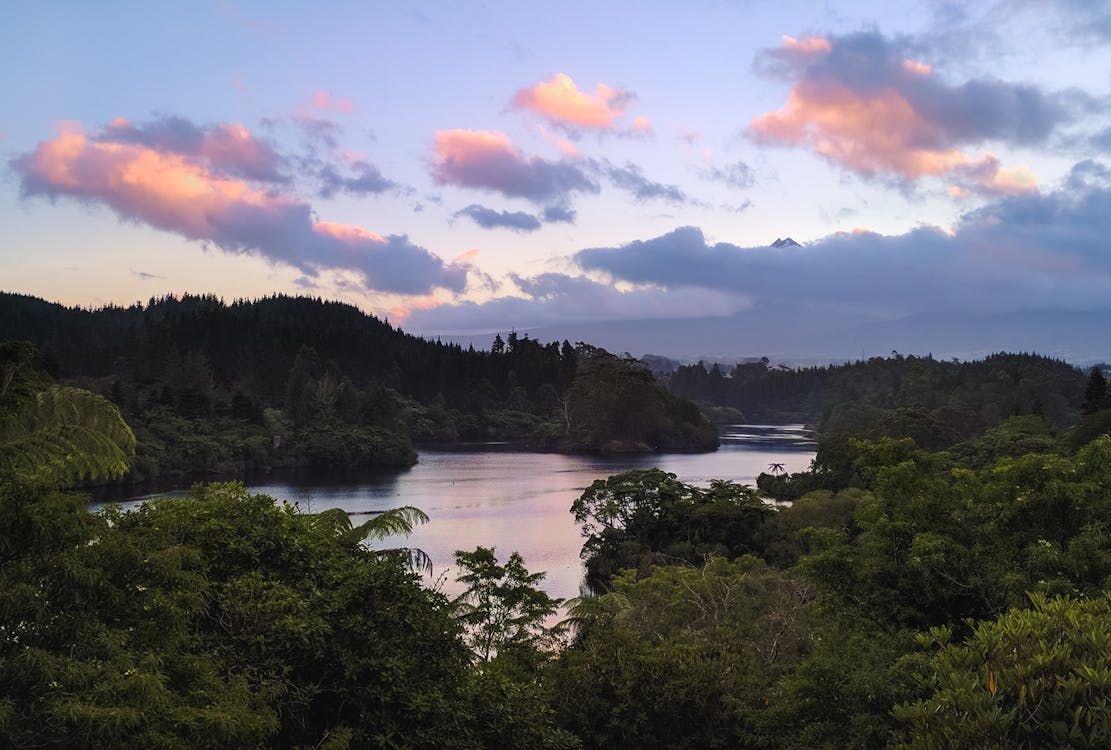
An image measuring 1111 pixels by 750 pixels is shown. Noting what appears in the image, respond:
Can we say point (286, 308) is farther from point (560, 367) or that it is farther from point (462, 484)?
point (462, 484)

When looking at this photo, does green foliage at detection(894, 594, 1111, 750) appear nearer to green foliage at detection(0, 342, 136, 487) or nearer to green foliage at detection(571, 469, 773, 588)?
green foliage at detection(0, 342, 136, 487)

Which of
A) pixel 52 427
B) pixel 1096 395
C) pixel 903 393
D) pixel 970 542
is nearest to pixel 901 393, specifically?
pixel 903 393

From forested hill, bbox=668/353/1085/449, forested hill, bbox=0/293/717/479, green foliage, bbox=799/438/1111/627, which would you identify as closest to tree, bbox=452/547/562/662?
green foliage, bbox=799/438/1111/627

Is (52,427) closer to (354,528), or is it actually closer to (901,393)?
(354,528)

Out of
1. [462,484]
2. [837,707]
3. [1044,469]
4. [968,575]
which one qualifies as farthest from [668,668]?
[462,484]

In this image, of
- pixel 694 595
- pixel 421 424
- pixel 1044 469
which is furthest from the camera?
A: pixel 421 424

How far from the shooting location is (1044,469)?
12.7 meters

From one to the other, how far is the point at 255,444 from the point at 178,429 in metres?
5.90

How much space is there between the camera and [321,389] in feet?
289

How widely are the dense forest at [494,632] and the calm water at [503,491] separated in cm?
563

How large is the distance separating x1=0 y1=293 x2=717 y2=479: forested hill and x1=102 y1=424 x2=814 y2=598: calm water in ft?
20.1

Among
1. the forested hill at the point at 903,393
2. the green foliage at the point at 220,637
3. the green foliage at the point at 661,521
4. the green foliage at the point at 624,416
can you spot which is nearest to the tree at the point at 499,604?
the green foliage at the point at 220,637

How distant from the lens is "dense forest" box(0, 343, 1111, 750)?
5.38 m

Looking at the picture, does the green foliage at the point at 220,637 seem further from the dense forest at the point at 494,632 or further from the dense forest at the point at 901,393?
the dense forest at the point at 901,393
